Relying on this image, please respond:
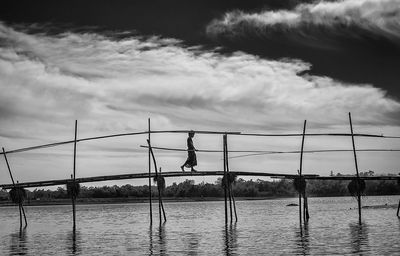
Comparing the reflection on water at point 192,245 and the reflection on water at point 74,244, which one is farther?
the reflection on water at point 74,244

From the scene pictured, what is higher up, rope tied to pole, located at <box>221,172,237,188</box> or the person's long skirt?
the person's long skirt

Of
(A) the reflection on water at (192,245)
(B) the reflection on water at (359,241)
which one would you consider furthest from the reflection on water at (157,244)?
(B) the reflection on water at (359,241)

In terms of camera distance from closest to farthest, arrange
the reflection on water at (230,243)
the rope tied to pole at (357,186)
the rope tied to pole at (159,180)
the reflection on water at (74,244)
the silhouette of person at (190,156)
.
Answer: the reflection on water at (230,243) < the reflection on water at (74,244) < the silhouette of person at (190,156) < the rope tied to pole at (159,180) < the rope tied to pole at (357,186)

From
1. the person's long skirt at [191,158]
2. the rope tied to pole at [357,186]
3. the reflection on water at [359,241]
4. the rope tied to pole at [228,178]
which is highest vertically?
the person's long skirt at [191,158]

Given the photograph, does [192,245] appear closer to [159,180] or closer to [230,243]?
[230,243]

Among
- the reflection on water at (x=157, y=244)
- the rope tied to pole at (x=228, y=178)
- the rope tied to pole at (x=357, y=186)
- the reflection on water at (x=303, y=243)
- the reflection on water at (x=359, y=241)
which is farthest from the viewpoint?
the rope tied to pole at (x=357, y=186)

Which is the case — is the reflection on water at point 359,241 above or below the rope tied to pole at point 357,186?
below

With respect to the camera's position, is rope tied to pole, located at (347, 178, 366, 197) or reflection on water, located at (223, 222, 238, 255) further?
rope tied to pole, located at (347, 178, 366, 197)

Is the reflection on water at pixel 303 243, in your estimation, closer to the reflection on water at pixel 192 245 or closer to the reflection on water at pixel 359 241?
the reflection on water at pixel 359 241

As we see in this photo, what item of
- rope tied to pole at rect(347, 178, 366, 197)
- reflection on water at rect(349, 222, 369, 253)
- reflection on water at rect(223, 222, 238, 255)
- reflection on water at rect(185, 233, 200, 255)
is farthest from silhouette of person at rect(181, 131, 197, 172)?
rope tied to pole at rect(347, 178, 366, 197)

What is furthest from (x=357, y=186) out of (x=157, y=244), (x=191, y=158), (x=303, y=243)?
(x=157, y=244)

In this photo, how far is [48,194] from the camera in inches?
4921

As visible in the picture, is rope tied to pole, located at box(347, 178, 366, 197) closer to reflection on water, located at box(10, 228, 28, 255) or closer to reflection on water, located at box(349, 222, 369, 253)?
reflection on water, located at box(349, 222, 369, 253)

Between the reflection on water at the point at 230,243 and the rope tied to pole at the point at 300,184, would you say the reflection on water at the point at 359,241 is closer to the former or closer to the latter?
the rope tied to pole at the point at 300,184
